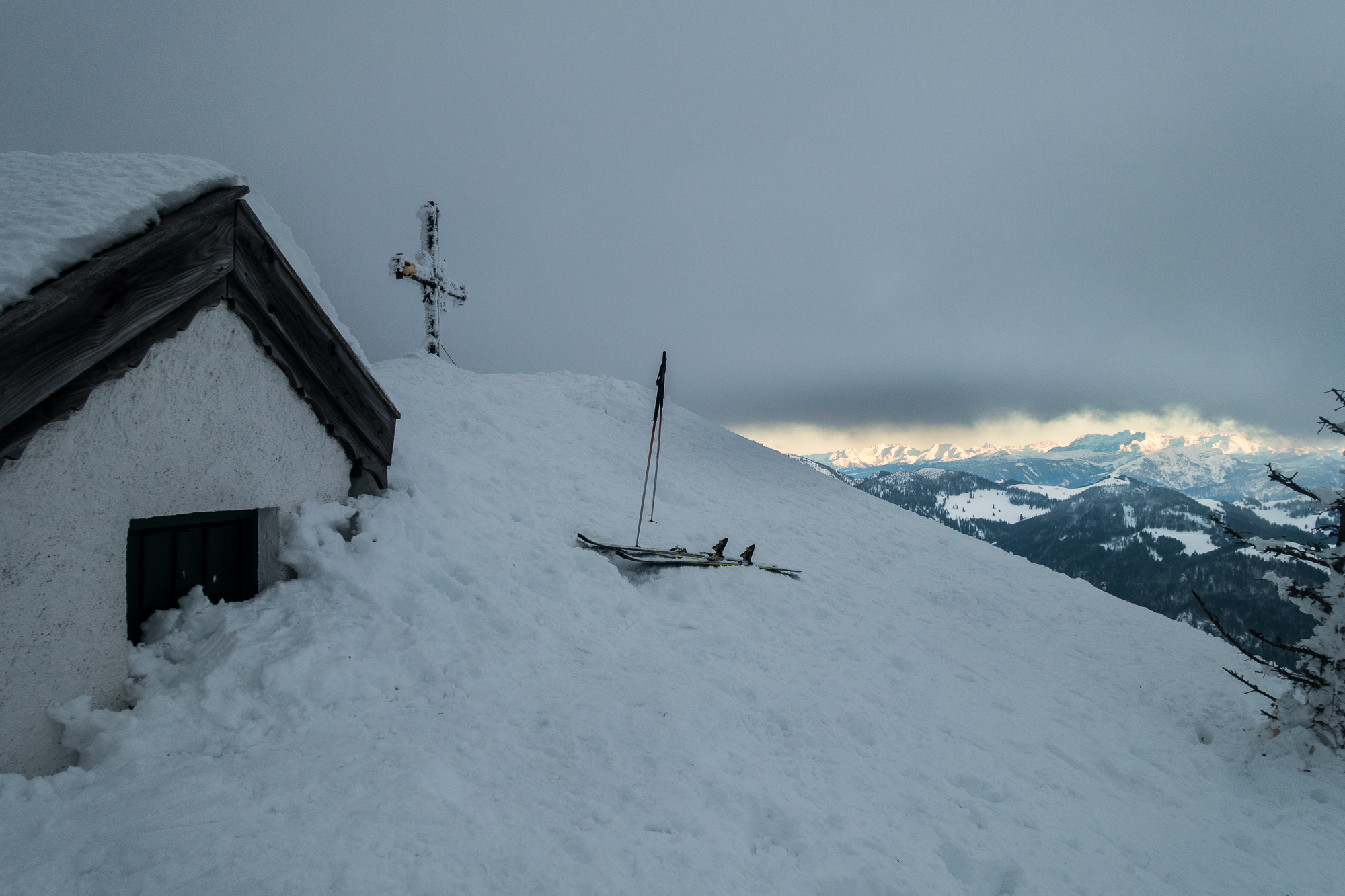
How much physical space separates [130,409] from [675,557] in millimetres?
6418

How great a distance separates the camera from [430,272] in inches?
543

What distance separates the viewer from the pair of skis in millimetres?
8156

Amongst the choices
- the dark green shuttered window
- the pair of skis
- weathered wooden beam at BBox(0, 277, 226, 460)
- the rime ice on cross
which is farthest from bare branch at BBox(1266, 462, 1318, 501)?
the rime ice on cross

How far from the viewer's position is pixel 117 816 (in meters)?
3.06

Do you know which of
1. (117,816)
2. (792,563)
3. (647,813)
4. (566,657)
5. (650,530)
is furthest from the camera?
(792,563)

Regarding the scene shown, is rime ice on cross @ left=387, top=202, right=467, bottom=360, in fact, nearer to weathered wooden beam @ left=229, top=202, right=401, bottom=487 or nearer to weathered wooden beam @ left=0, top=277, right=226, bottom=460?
weathered wooden beam @ left=229, top=202, right=401, bottom=487

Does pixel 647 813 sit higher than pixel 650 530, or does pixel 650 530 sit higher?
pixel 650 530

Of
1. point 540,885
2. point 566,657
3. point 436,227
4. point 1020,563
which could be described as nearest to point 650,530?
point 566,657

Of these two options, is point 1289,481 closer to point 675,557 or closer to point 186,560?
point 675,557

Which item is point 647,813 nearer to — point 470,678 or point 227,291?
point 470,678

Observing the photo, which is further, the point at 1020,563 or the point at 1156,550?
the point at 1156,550

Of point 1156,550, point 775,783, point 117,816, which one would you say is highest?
point 117,816

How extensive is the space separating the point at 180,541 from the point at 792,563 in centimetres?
899

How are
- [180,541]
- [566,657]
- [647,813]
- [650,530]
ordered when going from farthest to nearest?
1. [650,530]
2. [566,657]
3. [180,541]
4. [647,813]
